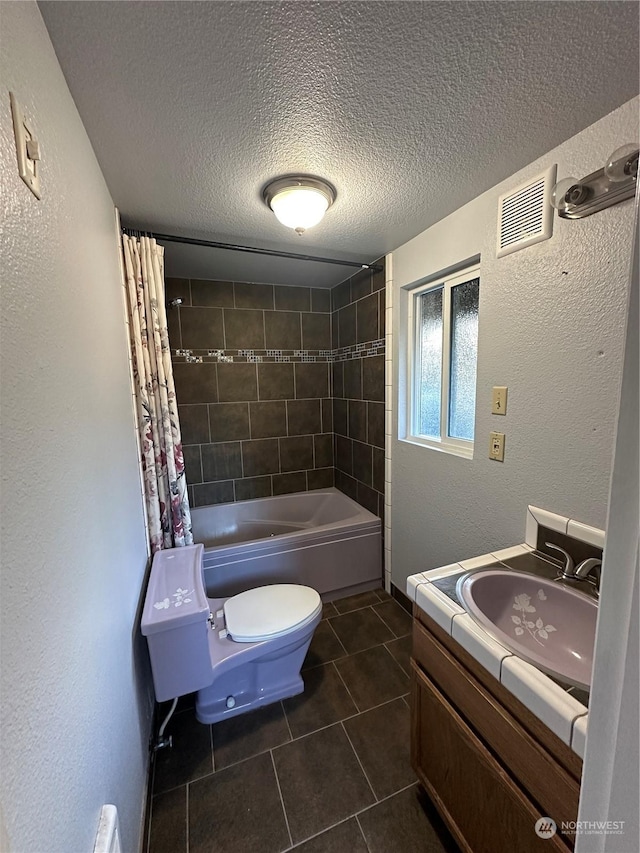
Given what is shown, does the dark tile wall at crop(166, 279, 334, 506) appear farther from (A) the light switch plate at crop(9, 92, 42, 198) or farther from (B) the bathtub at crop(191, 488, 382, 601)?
(A) the light switch plate at crop(9, 92, 42, 198)

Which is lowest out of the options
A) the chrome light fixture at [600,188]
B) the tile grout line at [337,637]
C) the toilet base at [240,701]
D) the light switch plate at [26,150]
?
the tile grout line at [337,637]

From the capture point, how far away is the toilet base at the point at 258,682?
1.54 meters

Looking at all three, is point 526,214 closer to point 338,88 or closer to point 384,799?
point 338,88

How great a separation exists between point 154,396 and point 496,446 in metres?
1.73

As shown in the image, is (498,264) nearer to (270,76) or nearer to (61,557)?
(270,76)

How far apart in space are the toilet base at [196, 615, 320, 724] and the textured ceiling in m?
1.97

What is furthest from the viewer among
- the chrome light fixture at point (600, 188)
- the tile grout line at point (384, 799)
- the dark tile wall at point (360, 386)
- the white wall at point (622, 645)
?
the dark tile wall at point (360, 386)

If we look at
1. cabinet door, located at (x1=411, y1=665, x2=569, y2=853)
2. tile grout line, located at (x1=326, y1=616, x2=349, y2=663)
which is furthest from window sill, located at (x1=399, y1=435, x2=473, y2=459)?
tile grout line, located at (x1=326, y1=616, x2=349, y2=663)

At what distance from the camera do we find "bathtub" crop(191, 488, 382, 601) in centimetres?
215

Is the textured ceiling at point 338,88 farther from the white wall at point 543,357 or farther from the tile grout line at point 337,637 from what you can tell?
the tile grout line at point 337,637

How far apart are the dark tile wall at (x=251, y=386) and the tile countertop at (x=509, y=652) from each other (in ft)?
6.74

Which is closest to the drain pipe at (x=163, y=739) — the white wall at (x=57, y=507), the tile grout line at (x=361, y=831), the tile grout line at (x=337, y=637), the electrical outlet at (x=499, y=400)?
the white wall at (x=57, y=507)

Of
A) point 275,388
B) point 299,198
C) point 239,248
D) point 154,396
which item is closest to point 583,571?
point 299,198

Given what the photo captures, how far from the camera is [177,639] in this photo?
129cm
